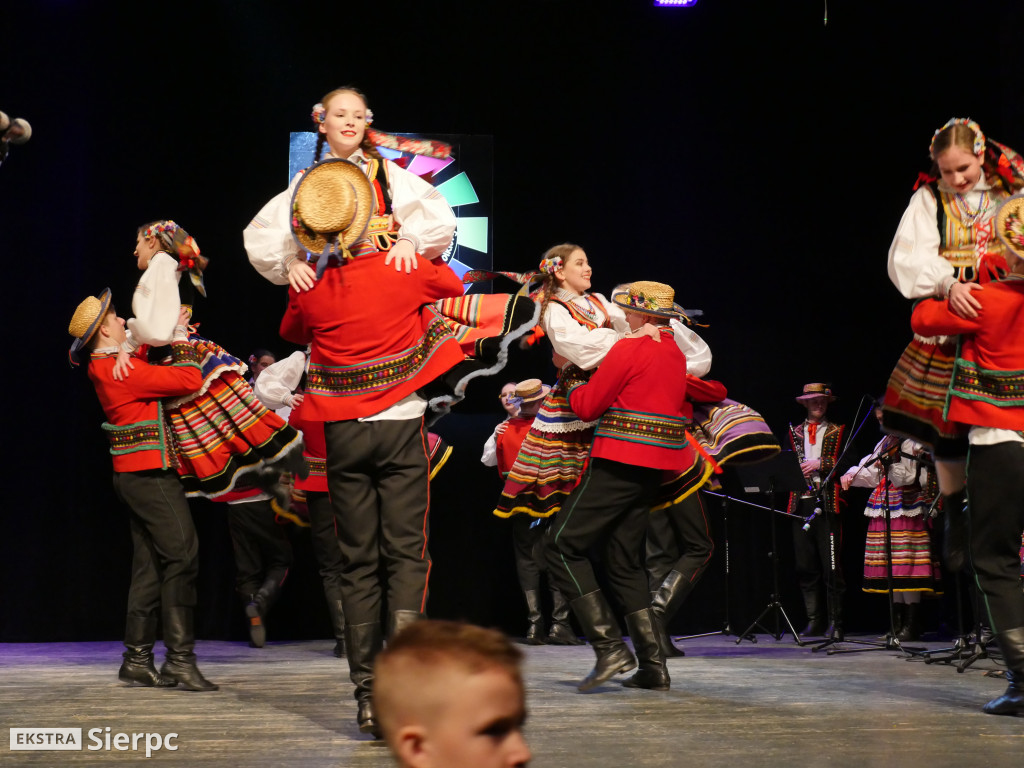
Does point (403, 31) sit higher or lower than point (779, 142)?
higher

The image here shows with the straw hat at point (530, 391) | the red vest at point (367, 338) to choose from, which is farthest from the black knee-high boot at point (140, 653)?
the straw hat at point (530, 391)

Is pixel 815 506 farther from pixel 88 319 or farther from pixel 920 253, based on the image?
pixel 88 319

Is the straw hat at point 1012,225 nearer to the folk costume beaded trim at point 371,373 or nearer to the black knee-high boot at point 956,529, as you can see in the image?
the black knee-high boot at point 956,529

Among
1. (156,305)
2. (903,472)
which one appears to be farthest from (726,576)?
(156,305)

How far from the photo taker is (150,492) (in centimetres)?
386

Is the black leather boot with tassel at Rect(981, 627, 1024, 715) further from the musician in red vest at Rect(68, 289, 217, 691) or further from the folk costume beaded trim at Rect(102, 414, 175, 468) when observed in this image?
the folk costume beaded trim at Rect(102, 414, 175, 468)

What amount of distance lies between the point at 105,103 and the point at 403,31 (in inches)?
83.6

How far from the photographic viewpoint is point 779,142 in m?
7.61

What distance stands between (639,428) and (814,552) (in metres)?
4.24

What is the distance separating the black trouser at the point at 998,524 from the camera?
291 cm

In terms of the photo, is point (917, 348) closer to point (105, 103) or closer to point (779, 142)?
point (779, 142)

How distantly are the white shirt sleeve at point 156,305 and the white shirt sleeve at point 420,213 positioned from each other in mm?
1263

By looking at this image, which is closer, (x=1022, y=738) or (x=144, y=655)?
(x=1022, y=738)

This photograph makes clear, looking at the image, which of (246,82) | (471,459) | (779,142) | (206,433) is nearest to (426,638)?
(206,433)
